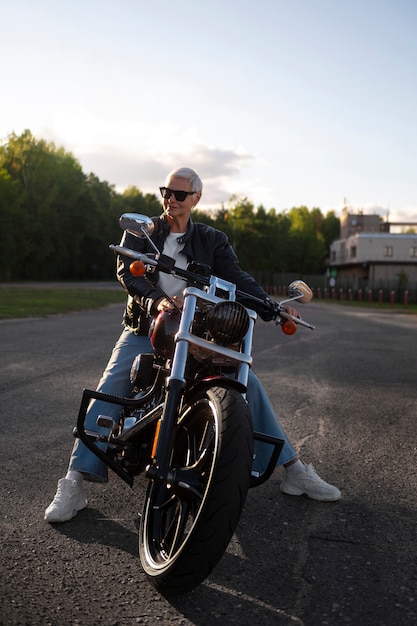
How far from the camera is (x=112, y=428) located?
3.64 meters

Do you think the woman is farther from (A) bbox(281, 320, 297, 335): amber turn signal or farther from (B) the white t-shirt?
(A) bbox(281, 320, 297, 335): amber turn signal

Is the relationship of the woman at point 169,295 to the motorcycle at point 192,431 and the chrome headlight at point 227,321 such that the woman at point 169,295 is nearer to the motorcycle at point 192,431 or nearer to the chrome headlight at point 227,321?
the motorcycle at point 192,431

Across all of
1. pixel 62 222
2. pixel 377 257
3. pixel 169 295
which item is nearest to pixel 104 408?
pixel 169 295

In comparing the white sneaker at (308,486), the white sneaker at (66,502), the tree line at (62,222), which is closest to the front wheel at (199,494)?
the white sneaker at (66,502)

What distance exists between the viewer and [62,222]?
266 ft

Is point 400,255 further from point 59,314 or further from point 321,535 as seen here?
point 321,535

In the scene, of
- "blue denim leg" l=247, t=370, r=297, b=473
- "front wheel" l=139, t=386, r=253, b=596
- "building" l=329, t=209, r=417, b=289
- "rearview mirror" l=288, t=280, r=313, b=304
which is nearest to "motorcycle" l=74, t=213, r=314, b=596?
"front wheel" l=139, t=386, r=253, b=596

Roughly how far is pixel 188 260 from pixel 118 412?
2.95ft

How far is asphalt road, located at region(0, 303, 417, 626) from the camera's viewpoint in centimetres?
271

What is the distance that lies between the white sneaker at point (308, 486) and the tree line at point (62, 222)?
67104 mm

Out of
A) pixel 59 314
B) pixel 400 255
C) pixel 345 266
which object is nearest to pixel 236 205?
pixel 345 266

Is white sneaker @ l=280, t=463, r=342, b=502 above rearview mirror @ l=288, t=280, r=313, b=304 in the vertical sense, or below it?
below

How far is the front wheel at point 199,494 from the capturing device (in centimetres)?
260

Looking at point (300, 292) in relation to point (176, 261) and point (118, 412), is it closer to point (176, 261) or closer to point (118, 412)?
point (176, 261)
